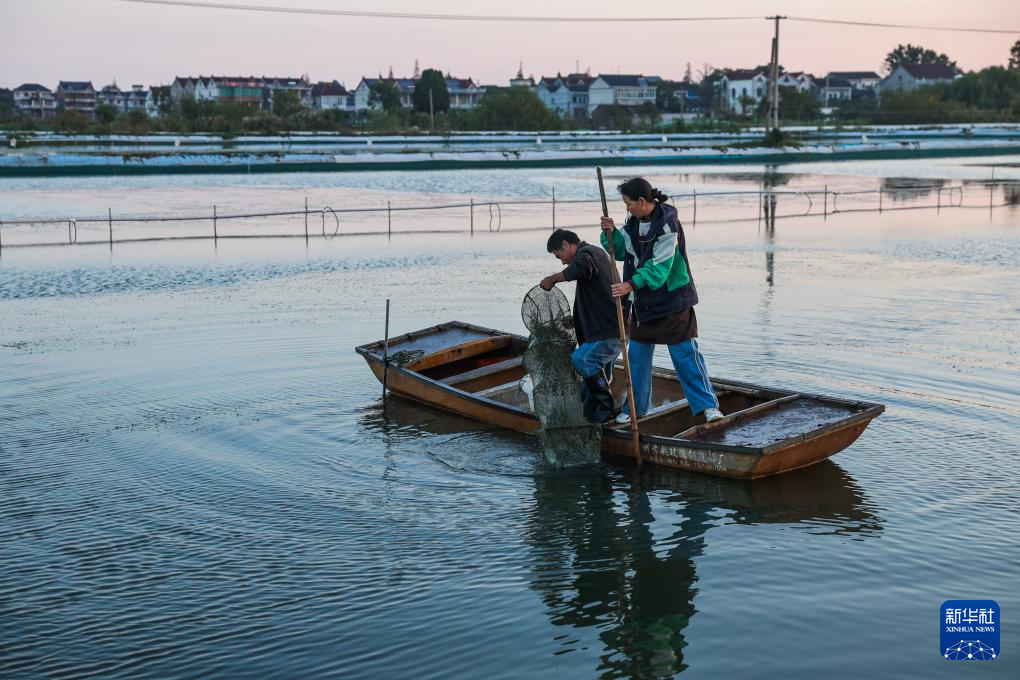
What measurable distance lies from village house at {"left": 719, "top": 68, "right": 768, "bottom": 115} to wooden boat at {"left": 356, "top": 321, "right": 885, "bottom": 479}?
117124mm

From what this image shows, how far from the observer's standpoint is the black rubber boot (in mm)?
8570

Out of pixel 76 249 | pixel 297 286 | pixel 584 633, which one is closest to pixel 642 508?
pixel 584 633

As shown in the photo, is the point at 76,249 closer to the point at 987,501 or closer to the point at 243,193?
the point at 243,193

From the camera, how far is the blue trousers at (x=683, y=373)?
27.2 ft

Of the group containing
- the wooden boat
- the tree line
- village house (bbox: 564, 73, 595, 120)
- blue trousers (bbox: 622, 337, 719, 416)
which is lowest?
the wooden boat

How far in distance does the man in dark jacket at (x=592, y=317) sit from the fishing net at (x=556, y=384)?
133mm

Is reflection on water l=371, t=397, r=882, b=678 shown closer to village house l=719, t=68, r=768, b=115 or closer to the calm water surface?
the calm water surface

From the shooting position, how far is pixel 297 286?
703 inches

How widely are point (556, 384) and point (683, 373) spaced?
1.01m

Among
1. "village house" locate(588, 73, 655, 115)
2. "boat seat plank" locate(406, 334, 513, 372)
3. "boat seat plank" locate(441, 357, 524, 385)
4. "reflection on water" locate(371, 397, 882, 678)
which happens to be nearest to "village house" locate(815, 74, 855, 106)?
"village house" locate(588, 73, 655, 115)

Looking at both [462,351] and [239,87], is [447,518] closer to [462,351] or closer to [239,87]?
[462,351]

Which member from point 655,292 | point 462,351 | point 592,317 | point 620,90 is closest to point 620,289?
point 655,292

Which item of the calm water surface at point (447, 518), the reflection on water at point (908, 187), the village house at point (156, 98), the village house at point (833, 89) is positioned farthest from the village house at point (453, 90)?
the calm water surface at point (447, 518)

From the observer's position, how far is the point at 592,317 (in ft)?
27.7
